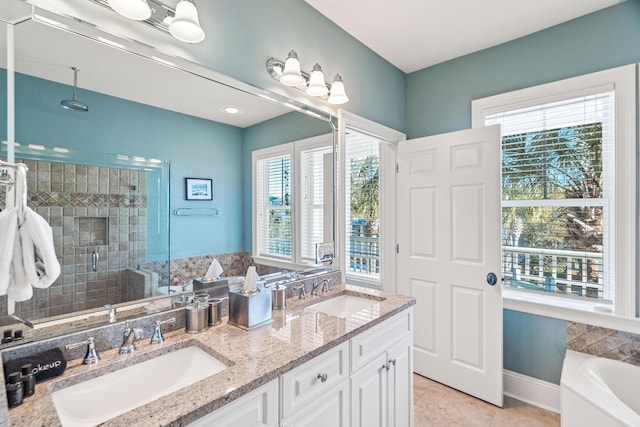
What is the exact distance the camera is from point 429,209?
2.54 meters

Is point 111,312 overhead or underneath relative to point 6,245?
underneath

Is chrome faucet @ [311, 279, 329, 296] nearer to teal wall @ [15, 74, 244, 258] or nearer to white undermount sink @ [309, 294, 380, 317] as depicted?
white undermount sink @ [309, 294, 380, 317]

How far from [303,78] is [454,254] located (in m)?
1.70

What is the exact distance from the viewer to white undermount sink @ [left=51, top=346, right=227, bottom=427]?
0.87m

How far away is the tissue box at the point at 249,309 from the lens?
128 cm

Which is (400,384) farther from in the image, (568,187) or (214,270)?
(568,187)

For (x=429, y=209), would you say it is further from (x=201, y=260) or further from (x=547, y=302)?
(x=201, y=260)

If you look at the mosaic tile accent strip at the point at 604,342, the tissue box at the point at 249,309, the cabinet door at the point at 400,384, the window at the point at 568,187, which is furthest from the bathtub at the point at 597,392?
the tissue box at the point at 249,309

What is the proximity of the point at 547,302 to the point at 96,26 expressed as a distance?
2.95 metres

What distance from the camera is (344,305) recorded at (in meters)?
1.93

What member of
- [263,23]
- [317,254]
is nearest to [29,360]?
[317,254]

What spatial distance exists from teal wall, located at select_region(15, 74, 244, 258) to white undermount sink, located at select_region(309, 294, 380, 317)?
606mm

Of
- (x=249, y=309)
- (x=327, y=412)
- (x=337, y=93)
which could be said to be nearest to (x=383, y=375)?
(x=327, y=412)

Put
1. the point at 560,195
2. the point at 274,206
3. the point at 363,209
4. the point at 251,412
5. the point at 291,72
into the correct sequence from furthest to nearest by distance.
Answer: the point at 363,209 < the point at 560,195 < the point at 274,206 < the point at 291,72 < the point at 251,412
